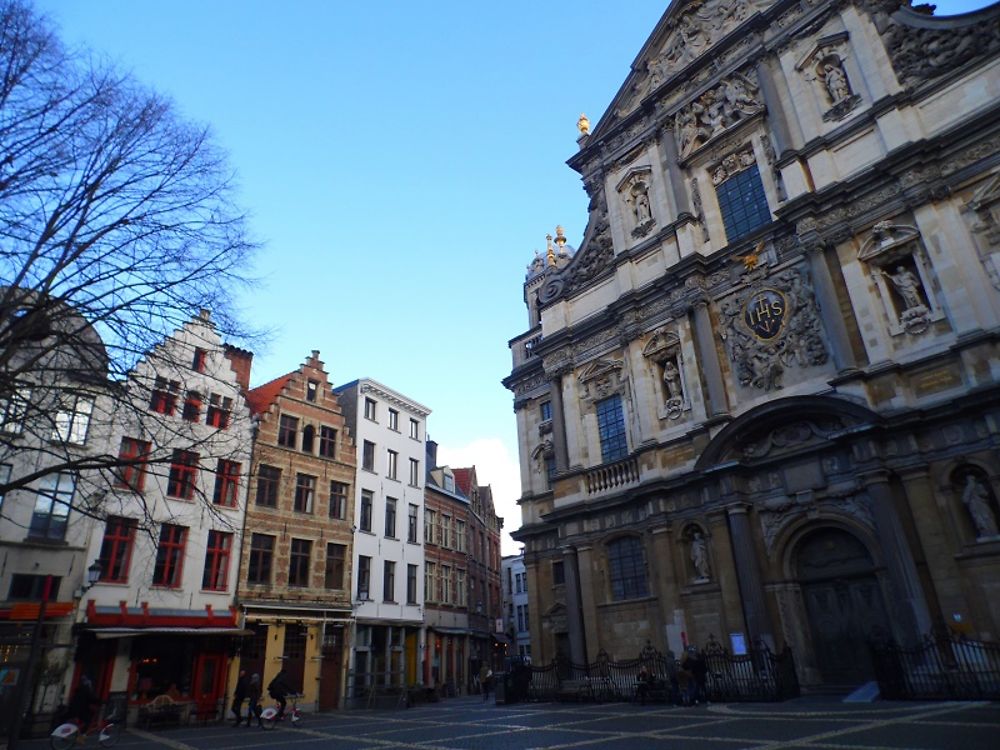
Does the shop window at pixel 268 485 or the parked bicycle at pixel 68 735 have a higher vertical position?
the shop window at pixel 268 485

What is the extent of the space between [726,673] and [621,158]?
62.4 ft

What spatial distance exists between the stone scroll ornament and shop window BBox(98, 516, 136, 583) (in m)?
20.3

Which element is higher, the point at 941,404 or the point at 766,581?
the point at 941,404

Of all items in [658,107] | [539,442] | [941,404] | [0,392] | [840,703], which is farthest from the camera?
[539,442]

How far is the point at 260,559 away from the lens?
82.3ft

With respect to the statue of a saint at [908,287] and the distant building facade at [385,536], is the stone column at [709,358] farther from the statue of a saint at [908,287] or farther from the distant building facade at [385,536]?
the distant building facade at [385,536]

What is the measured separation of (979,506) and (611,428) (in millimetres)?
11354

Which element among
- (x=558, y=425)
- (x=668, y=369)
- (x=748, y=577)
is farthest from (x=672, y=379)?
(x=748, y=577)

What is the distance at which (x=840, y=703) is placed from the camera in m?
13.4

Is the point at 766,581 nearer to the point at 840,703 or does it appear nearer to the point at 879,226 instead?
the point at 840,703

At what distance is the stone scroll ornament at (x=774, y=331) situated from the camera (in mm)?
18047

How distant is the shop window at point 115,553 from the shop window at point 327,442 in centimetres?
900

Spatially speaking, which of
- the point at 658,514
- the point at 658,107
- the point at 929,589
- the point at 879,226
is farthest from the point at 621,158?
the point at 929,589

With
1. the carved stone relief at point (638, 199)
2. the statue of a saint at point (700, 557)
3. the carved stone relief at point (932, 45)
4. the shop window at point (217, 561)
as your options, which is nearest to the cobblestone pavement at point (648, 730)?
the statue of a saint at point (700, 557)
